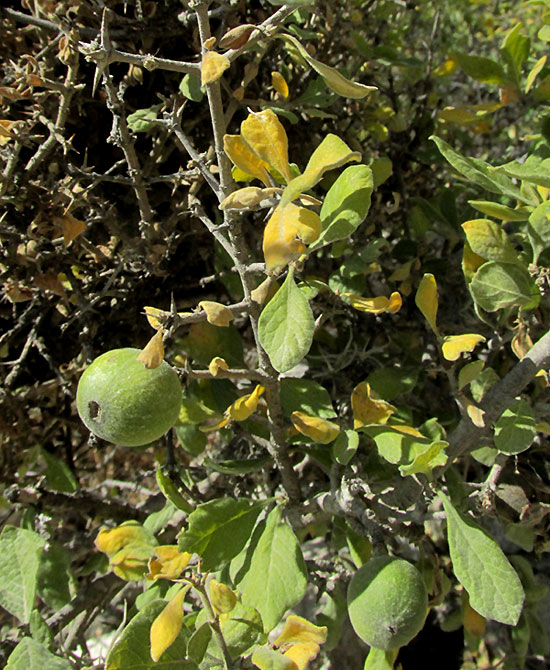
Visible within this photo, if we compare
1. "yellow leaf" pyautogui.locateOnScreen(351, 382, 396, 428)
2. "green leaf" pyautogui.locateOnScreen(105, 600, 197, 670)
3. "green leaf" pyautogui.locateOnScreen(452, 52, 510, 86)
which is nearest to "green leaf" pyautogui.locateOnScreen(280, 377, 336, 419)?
"yellow leaf" pyautogui.locateOnScreen(351, 382, 396, 428)

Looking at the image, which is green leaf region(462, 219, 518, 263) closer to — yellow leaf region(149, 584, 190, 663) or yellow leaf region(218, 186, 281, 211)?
yellow leaf region(218, 186, 281, 211)

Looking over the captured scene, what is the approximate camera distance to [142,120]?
129cm

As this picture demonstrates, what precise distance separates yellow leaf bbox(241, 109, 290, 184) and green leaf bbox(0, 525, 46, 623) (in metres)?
1.11

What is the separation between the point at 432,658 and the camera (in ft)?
6.64

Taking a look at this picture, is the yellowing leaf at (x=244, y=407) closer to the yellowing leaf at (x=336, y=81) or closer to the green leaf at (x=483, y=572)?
the green leaf at (x=483, y=572)

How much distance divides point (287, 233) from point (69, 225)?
2.27ft

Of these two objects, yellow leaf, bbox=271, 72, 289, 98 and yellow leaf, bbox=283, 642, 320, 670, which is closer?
yellow leaf, bbox=283, 642, 320, 670

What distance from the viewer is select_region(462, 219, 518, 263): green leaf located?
1.15 meters

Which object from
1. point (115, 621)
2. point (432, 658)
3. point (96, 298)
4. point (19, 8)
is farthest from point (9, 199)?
point (432, 658)

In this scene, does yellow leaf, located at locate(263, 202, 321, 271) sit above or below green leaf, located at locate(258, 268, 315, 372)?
above

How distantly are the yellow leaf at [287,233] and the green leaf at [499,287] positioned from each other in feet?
1.56

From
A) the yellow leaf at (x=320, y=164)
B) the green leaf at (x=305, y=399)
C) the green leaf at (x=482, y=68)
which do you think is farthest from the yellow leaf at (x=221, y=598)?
the green leaf at (x=482, y=68)

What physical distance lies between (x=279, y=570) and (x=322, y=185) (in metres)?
0.96

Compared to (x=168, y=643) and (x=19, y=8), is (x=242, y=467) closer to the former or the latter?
(x=168, y=643)
